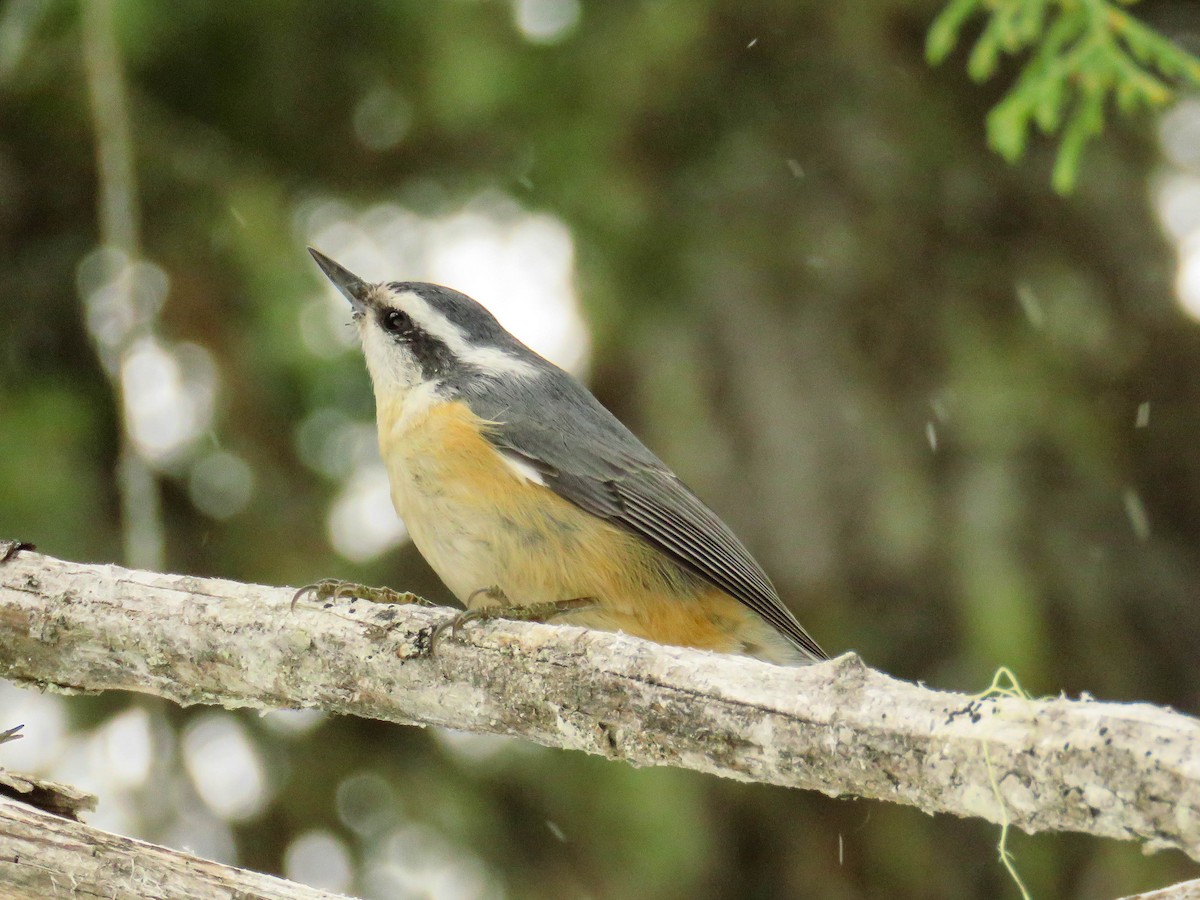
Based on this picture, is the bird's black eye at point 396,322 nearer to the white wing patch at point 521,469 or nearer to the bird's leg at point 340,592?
the white wing patch at point 521,469

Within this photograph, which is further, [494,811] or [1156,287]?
[1156,287]

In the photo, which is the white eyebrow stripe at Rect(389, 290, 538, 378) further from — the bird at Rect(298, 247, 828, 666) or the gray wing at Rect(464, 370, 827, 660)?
the gray wing at Rect(464, 370, 827, 660)

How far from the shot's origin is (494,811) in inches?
160

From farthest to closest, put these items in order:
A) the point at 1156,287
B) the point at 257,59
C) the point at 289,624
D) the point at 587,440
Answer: the point at 1156,287
the point at 257,59
the point at 587,440
the point at 289,624

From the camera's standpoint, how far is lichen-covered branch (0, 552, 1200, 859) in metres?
1.71

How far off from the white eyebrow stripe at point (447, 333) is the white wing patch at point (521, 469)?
42 centimetres

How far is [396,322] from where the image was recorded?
3.75m

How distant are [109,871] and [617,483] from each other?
184 cm

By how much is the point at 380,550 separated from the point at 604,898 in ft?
4.60

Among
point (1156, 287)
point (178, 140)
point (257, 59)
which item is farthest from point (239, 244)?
point (1156, 287)

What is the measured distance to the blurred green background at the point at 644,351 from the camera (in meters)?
3.95

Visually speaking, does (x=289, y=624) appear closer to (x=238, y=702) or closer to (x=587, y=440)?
(x=238, y=702)

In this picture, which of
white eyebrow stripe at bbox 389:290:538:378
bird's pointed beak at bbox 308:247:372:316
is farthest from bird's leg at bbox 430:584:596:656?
bird's pointed beak at bbox 308:247:372:316

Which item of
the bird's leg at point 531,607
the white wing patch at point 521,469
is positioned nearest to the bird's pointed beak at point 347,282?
the white wing patch at point 521,469
